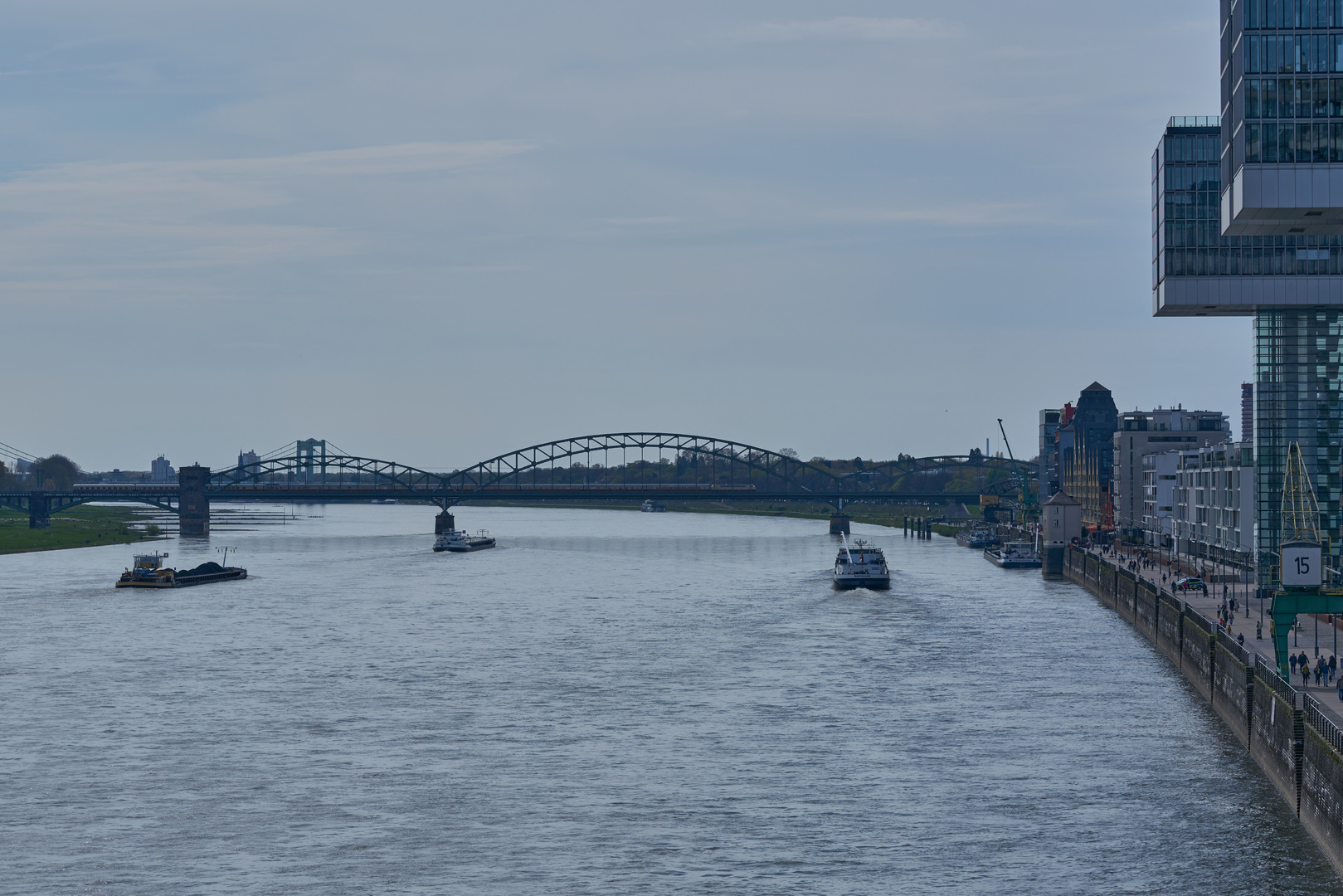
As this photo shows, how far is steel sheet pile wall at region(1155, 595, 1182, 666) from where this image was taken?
75000mm

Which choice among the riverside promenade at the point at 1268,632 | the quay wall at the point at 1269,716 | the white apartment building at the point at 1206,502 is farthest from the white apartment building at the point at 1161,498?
the quay wall at the point at 1269,716

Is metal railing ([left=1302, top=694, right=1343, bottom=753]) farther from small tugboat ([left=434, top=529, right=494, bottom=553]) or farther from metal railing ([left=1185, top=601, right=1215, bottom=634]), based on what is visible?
small tugboat ([left=434, top=529, right=494, bottom=553])

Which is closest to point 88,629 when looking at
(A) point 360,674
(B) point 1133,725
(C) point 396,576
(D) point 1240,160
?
(A) point 360,674

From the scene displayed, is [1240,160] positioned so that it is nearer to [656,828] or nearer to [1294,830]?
[1294,830]

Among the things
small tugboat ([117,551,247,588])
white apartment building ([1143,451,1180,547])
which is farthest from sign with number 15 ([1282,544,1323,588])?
white apartment building ([1143,451,1180,547])

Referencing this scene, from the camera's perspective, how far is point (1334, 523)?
340 feet

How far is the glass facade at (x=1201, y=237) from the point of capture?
104750mm

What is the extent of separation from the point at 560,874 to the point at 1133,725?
89.3 ft

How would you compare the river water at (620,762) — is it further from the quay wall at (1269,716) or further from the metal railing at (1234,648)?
the metal railing at (1234,648)

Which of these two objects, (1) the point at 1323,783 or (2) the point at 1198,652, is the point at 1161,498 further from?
(1) the point at 1323,783

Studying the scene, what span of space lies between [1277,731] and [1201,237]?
70613 mm

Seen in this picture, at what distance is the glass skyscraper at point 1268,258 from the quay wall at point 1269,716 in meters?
19.4

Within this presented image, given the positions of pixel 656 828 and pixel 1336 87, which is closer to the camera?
pixel 656 828

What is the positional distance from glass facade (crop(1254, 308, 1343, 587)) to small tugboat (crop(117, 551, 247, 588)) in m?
83.4
